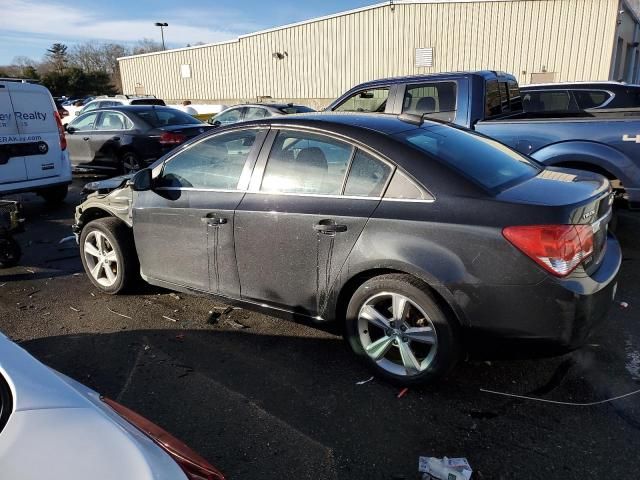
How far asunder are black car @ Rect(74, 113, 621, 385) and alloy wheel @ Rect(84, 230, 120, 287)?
69 centimetres

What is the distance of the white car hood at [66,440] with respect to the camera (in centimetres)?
127

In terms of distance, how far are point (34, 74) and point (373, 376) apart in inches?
2589

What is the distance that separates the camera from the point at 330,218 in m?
3.13

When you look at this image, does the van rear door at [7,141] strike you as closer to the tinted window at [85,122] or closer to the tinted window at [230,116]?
the tinted window at [85,122]

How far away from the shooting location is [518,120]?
5.86m

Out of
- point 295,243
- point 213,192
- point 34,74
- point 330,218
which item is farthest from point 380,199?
point 34,74

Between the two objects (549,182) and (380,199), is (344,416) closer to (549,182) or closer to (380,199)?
(380,199)

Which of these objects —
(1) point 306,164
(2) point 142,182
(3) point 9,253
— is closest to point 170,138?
(3) point 9,253

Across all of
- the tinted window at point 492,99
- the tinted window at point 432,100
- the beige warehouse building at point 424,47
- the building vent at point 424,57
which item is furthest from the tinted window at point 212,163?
the building vent at point 424,57

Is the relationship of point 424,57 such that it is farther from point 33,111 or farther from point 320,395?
point 320,395

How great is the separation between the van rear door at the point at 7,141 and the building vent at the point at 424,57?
2078cm

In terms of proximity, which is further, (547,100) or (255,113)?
(255,113)

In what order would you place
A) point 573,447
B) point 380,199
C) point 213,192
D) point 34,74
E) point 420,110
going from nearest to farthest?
point 573,447
point 380,199
point 213,192
point 420,110
point 34,74

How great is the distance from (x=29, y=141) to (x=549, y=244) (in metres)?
7.35
